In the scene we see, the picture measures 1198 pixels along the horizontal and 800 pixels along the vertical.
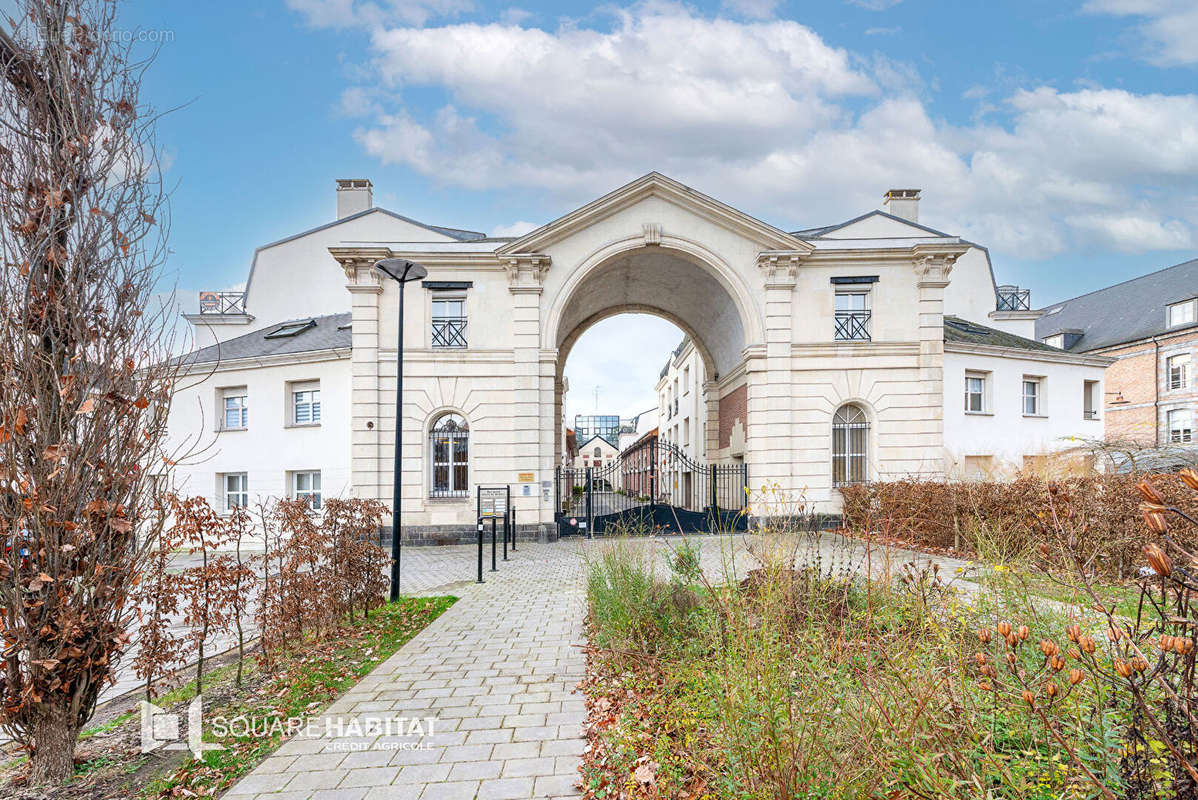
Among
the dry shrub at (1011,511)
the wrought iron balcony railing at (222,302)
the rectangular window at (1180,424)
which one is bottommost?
the dry shrub at (1011,511)

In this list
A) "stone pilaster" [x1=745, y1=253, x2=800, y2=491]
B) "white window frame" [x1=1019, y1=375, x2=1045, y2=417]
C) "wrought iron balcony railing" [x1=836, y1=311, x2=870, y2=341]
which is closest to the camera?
"stone pilaster" [x1=745, y1=253, x2=800, y2=491]

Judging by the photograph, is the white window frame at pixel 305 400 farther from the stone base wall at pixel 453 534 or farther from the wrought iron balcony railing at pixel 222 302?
the wrought iron balcony railing at pixel 222 302

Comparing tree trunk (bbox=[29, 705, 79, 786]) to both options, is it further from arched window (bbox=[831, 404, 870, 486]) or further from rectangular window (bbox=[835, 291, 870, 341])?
rectangular window (bbox=[835, 291, 870, 341])

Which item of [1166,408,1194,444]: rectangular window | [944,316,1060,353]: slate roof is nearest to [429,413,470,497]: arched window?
[944,316,1060,353]: slate roof

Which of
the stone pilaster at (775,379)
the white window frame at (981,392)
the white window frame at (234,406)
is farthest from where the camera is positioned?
the white window frame at (981,392)

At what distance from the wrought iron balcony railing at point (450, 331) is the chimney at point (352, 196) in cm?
1069

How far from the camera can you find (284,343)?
64.0ft

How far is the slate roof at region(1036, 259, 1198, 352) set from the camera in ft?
98.3

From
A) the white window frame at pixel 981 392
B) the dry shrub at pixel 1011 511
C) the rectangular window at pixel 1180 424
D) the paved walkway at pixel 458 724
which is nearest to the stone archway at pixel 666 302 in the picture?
the dry shrub at pixel 1011 511

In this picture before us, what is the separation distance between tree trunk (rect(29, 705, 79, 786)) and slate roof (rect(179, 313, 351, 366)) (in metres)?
14.5

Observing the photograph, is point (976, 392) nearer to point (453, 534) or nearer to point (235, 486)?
point (453, 534)

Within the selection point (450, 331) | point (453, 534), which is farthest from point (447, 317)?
point (453, 534)

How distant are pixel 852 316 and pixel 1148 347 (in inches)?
893

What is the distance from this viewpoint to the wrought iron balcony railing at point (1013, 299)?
24875 mm
